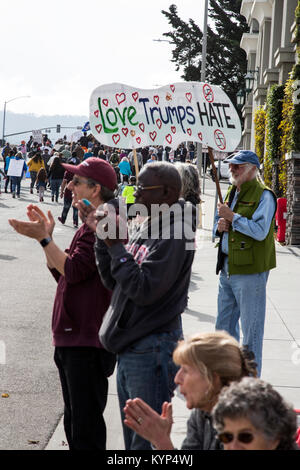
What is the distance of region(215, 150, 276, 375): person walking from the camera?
5980mm

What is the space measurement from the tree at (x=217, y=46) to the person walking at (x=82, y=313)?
191 feet

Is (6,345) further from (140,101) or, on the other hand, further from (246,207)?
(140,101)

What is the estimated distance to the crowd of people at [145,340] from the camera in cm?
253

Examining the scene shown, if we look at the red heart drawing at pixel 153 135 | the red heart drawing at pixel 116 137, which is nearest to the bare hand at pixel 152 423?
the red heart drawing at pixel 116 137

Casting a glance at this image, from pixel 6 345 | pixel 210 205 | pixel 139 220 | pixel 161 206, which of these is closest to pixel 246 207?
pixel 139 220

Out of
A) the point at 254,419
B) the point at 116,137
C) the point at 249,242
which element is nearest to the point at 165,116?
the point at 116,137

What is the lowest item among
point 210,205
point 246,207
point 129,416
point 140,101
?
point 210,205

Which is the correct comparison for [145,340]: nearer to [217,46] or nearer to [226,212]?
[226,212]

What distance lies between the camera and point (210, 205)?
31000 millimetres

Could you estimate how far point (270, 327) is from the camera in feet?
29.9

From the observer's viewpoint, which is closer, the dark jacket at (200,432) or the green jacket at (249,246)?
the dark jacket at (200,432)

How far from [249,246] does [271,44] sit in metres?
21.6

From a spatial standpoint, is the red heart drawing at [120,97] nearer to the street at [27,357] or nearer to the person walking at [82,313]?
the street at [27,357]

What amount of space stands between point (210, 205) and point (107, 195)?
1061 inches
